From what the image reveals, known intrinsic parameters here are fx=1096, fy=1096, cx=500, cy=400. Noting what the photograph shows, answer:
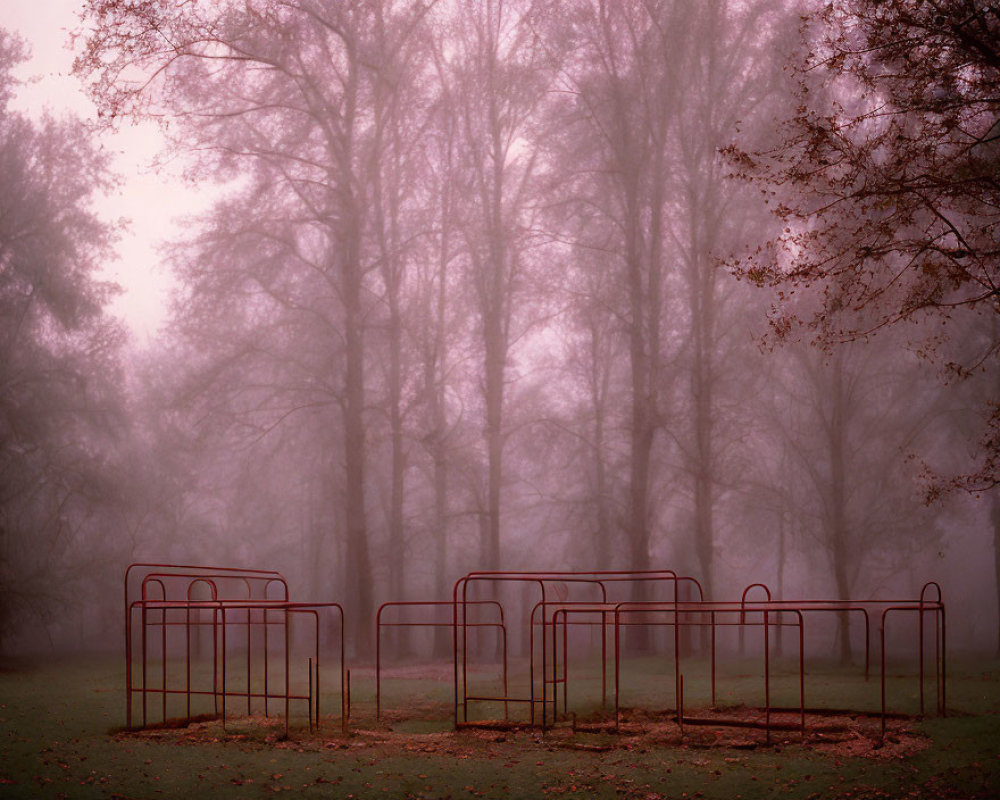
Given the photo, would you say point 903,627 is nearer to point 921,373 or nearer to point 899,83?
point 921,373

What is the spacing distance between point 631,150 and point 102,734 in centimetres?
1348

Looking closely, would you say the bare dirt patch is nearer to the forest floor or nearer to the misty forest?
the forest floor

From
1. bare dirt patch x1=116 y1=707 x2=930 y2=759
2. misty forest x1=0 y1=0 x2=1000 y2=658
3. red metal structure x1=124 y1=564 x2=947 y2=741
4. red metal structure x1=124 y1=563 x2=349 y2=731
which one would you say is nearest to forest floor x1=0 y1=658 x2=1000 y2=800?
bare dirt patch x1=116 y1=707 x2=930 y2=759

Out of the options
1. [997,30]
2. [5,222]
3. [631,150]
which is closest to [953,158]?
[997,30]

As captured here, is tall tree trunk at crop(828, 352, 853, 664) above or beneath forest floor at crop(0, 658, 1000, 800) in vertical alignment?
above

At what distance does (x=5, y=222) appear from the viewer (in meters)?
18.9

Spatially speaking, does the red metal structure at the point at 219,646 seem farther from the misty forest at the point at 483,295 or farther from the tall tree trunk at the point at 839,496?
the tall tree trunk at the point at 839,496

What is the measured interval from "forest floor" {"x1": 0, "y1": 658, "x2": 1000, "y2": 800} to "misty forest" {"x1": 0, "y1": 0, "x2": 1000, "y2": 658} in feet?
25.4

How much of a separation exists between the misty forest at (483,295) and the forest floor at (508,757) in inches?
304

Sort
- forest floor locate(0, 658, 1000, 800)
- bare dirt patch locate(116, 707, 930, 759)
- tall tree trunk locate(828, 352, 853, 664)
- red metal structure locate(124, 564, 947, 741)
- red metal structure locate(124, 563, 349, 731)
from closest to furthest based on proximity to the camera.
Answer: forest floor locate(0, 658, 1000, 800) < bare dirt patch locate(116, 707, 930, 759) < red metal structure locate(124, 564, 947, 741) < red metal structure locate(124, 563, 349, 731) < tall tree trunk locate(828, 352, 853, 664)

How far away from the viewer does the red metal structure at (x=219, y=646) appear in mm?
9055

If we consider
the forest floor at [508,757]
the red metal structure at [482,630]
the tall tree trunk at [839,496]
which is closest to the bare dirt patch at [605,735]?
the forest floor at [508,757]

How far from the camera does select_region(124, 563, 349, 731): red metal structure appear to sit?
905 centimetres

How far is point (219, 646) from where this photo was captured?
22391mm
